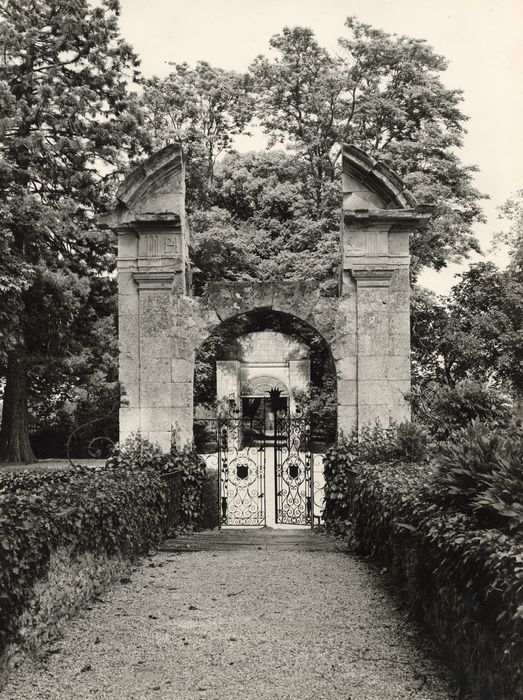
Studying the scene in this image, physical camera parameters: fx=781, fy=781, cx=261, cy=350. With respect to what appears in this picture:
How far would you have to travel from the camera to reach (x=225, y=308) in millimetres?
10891

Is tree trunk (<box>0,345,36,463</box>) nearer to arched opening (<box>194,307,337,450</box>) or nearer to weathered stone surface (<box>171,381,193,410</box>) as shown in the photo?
arched opening (<box>194,307,337,450</box>)

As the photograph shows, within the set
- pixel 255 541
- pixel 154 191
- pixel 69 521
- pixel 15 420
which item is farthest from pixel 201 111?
pixel 69 521

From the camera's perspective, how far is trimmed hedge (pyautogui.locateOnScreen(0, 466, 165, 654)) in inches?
188

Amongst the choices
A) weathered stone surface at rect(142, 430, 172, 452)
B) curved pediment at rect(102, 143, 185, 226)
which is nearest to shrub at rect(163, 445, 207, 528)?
weathered stone surface at rect(142, 430, 172, 452)

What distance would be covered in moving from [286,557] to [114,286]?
13.6 meters

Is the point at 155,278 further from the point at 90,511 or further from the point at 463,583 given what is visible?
the point at 463,583

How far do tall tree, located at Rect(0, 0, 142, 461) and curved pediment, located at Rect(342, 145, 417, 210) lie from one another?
10027 mm

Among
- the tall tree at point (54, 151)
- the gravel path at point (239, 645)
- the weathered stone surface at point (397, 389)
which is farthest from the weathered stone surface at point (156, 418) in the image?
the tall tree at point (54, 151)

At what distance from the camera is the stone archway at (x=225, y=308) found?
10758 millimetres

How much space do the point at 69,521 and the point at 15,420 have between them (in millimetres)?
16079

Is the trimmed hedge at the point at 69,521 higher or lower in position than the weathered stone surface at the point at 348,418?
lower

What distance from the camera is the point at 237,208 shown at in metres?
26.5

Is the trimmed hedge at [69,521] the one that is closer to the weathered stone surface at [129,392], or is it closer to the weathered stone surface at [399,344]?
the weathered stone surface at [129,392]

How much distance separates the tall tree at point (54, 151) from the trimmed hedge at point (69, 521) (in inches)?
417
